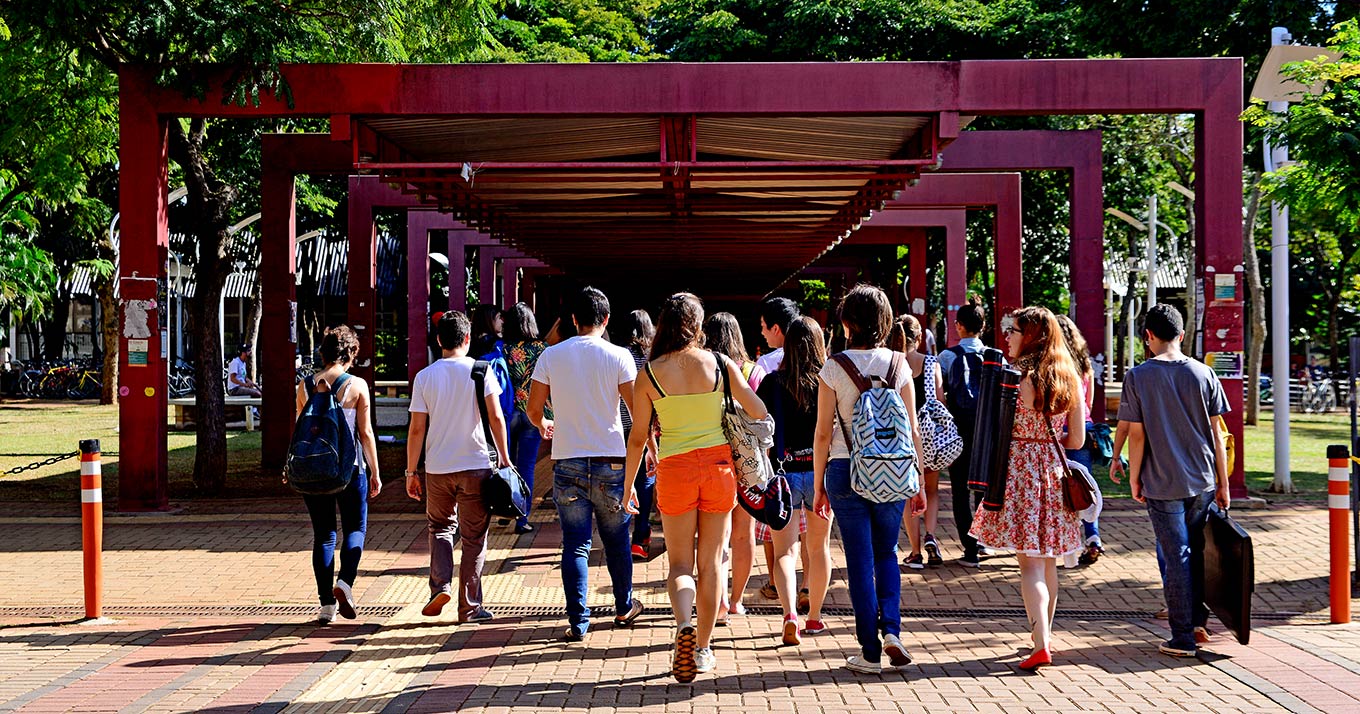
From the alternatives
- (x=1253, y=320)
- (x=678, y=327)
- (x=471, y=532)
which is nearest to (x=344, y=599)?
(x=471, y=532)

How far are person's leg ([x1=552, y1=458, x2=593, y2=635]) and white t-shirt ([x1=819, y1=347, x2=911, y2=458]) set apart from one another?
4.40 ft

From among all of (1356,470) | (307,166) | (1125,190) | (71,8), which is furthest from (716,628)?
(1125,190)

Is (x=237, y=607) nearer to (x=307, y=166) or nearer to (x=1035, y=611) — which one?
(x=1035, y=611)

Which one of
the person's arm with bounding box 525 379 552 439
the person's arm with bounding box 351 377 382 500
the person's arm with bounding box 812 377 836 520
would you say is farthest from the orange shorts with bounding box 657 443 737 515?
the person's arm with bounding box 351 377 382 500

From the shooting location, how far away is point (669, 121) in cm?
1151

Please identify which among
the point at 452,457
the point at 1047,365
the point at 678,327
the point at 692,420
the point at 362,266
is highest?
the point at 362,266

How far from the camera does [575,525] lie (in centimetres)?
690

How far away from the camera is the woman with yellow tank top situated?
20.2 feet

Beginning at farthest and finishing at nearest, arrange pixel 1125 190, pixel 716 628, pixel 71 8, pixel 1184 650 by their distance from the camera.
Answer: pixel 1125 190 < pixel 71 8 < pixel 716 628 < pixel 1184 650

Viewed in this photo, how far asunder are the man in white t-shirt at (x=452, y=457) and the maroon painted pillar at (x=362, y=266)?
33.1ft


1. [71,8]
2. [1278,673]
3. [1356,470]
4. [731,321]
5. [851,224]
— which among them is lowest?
[1278,673]

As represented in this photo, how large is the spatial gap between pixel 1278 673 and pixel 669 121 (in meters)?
6.81

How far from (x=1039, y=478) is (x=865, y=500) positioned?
0.87 m

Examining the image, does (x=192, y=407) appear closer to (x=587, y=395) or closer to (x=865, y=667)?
(x=587, y=395)
